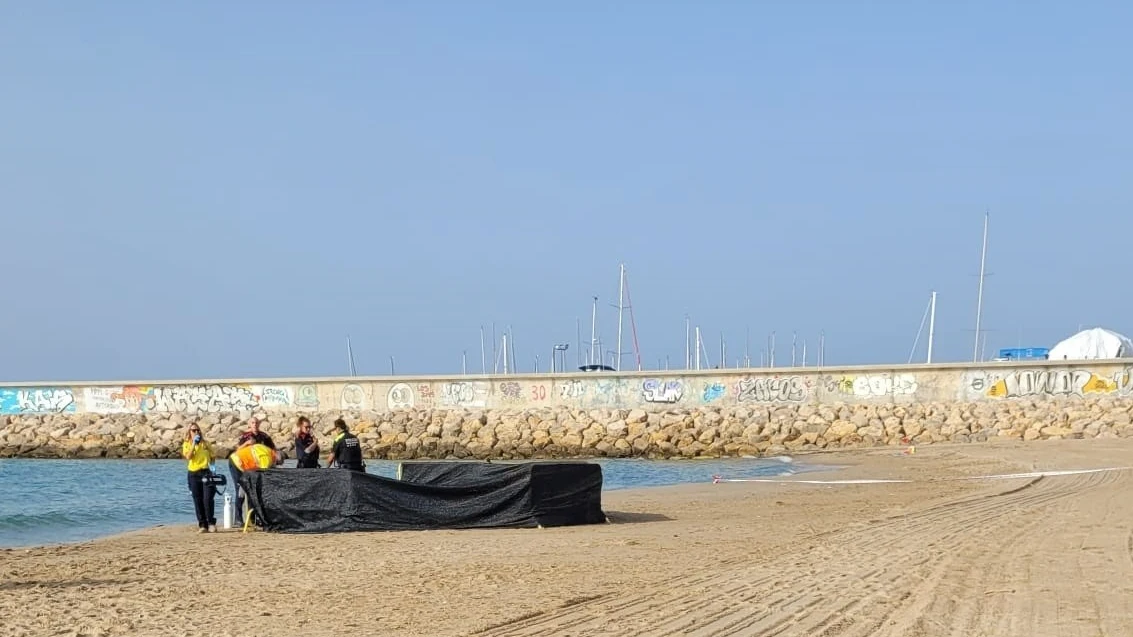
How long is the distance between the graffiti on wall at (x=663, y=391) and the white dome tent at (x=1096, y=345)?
19.9 m

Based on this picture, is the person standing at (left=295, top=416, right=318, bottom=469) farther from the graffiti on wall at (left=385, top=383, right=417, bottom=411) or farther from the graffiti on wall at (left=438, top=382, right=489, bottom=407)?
the graffiti on wall at (left=385, top=383, right=417, bottom=411)

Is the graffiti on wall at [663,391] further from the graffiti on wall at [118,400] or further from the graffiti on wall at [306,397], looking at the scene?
the graffiti on wall at [118,400]

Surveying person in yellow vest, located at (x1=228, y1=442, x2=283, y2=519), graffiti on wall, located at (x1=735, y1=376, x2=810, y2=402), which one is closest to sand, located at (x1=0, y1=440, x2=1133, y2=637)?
person in yellow vest, located at (x1=228, y1=442, x2=283, y2=519)

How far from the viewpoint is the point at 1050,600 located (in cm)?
966

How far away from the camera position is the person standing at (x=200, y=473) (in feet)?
55.5

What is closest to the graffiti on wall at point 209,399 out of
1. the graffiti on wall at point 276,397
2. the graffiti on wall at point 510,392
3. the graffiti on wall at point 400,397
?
the graffiti on wall at point 276,397

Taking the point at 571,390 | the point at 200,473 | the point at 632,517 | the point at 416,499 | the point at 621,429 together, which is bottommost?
the point at 621,429

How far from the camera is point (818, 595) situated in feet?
33.1

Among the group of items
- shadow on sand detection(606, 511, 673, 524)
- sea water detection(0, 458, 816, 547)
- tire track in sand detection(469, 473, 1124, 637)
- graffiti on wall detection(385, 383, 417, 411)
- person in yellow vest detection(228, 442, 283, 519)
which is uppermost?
person in yellow vest detection(228, 442, 283, 519)

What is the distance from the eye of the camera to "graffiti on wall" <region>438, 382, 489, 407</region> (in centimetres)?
4456

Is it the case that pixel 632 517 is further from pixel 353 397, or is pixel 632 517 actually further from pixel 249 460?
pixel 353 397

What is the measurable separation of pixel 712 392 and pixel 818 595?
32.6 metres

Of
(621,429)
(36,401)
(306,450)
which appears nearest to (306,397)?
(36,401)

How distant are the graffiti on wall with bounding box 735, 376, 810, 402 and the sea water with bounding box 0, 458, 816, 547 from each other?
541 cm
